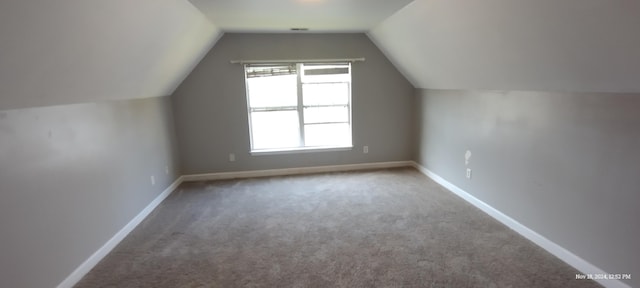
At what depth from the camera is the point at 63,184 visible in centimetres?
212

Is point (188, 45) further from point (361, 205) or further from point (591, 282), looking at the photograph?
point (591, 282)

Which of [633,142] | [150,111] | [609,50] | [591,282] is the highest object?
[609,50]

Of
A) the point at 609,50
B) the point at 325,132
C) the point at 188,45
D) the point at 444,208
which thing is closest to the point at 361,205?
the point at 444,208

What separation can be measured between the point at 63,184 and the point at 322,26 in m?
3.04

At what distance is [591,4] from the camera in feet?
4.91

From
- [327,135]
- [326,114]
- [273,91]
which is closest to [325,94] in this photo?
[326,114]

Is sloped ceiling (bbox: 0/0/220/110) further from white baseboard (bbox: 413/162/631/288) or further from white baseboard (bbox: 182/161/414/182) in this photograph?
white baseboard (bbox: 413/162/631/288)

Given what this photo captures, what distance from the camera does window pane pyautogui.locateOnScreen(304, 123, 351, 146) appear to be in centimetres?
476

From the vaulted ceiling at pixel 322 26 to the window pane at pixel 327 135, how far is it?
1539 mm

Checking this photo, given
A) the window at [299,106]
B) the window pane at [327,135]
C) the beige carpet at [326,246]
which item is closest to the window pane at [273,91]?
the window at [299,106]

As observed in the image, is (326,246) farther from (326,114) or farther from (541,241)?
(326,114)

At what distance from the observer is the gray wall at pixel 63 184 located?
5.65 feet

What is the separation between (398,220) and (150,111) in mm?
3057

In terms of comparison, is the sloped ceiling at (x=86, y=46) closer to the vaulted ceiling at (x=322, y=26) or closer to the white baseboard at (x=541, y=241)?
the vaulted ceiling at (x=322, y=26)
